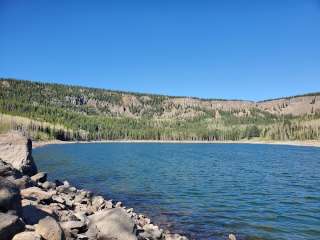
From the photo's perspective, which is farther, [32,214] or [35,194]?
[35,194]

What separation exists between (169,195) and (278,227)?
16.9m

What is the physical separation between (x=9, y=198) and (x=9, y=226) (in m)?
1.86

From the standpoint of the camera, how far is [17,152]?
4284 centimetres

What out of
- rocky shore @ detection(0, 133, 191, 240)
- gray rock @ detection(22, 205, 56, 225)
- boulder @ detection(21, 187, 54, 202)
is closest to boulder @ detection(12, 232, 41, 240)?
rocky shore @ detection(0, 133, 191, 240)

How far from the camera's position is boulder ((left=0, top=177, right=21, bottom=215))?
19516mm

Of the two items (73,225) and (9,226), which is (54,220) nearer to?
(73,225)

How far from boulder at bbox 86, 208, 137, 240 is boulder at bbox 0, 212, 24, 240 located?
436 cm

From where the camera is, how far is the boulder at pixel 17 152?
4216 cm

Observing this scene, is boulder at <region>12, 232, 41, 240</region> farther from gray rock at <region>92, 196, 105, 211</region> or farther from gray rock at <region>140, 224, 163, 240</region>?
gray rock at <region>92, 196, 105, 211</region>

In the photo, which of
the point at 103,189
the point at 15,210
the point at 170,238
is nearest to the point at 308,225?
the point at 170,238

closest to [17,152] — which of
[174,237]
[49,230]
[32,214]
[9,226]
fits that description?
[174,237]

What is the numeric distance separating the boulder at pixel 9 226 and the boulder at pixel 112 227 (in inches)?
172

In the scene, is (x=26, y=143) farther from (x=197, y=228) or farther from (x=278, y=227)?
(x=278, y=227)

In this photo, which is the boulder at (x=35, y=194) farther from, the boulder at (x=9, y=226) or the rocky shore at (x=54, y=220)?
the boulder at (x=9, y=226)
